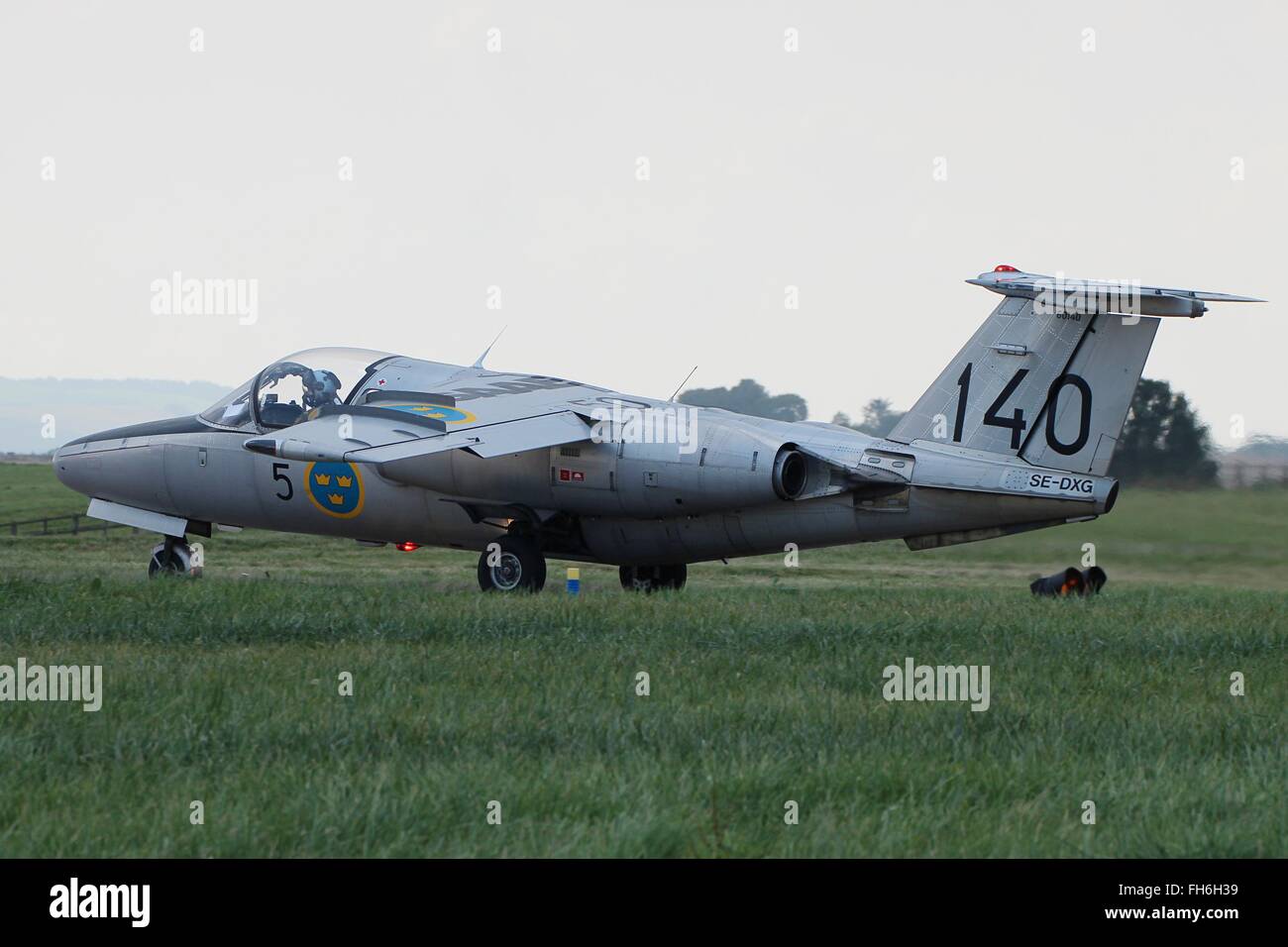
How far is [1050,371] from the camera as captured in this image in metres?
15.4

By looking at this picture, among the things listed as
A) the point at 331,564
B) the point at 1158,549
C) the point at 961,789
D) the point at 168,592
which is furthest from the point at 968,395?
the point at 331,564

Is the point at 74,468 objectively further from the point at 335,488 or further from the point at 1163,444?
the point at 1163,444

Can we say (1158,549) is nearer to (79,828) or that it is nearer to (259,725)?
(259,725)

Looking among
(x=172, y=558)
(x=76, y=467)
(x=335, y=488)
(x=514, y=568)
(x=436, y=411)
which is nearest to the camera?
(x=436, y=411)

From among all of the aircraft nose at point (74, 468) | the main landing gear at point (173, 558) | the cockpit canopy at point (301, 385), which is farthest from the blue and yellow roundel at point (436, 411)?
the aircraft nose at point (74, 468)

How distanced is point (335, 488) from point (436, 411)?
75.2 inches

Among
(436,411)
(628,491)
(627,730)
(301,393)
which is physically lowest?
(627,730)

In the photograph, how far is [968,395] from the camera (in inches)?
625

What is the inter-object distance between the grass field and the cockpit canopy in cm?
428

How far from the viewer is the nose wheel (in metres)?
19.9

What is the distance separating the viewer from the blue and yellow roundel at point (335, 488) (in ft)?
60.5

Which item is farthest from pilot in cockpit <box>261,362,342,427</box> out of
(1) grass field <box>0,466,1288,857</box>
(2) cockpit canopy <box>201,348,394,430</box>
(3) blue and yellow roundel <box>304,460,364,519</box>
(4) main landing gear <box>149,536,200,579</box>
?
(1) grass field <box>0,466,1288,857</box>

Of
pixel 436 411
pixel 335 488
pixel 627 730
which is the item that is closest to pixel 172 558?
pixel 335 488

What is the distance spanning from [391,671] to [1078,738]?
439 centimetres
